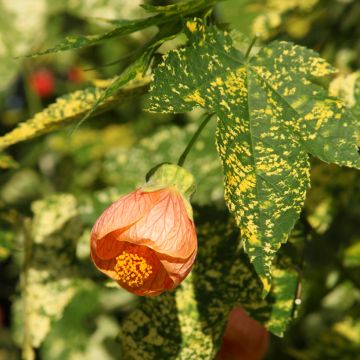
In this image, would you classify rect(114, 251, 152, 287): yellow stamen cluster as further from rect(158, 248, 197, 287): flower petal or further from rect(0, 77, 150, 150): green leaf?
rect(0, 77, 150, 150): green leaf

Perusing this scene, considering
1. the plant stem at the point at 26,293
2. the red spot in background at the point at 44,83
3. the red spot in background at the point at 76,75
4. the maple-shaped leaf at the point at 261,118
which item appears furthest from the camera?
the red spot in background at the point at 44,83

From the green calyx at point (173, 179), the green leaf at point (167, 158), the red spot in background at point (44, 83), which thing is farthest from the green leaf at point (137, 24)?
the red spot in background at point (44, 83)

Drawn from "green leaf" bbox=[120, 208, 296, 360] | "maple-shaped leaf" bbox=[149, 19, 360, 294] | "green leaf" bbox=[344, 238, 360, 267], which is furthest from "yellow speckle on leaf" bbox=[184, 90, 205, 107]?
"green leaf" bbox=[344, 238, 360, 267]

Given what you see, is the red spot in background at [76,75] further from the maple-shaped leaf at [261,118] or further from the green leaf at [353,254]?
the maple-shaped leaf at [261,118]

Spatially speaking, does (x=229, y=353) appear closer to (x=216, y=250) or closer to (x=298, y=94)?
(x=216, y=250)

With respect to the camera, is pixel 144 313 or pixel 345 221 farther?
pixel 345 221

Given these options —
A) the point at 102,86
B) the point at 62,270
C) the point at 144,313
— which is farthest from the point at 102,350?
the point at 102,86
